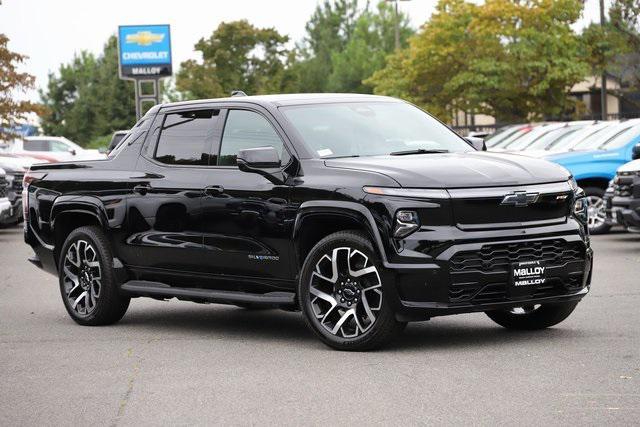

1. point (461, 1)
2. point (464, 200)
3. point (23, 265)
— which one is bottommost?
point (23, 265)

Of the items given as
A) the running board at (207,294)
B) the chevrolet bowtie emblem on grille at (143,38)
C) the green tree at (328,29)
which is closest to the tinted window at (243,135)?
the running board at (207,294)

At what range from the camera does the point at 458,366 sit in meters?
8.41

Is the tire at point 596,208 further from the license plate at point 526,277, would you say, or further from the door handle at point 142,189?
the license plate at point 526,277

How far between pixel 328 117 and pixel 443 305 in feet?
6.26

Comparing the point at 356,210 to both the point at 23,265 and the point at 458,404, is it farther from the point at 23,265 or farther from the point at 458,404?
the point at 23,265

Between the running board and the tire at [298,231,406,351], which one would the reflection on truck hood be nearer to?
the running board

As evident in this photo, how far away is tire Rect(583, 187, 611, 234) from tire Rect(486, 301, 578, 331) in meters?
11.0

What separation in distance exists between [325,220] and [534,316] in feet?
5.79

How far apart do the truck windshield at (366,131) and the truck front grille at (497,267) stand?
1229mm

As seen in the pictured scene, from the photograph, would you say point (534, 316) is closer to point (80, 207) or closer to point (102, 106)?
point (80, 207)

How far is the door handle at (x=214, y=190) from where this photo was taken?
32.5ft

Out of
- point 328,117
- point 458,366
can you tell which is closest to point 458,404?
point 458,366

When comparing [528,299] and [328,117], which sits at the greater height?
[328,117]

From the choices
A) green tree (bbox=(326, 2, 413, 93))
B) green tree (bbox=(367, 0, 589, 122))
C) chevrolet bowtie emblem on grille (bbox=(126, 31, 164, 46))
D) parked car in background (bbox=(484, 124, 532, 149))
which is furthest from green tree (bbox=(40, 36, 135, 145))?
parked car in background (bbox=(484, 124, 532, 149))
